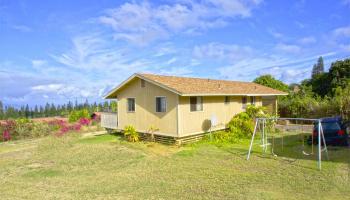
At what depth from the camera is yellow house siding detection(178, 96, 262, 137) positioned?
15.0m

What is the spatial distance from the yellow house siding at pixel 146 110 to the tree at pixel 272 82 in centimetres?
2067

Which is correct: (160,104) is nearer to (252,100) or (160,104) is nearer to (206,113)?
(206,113)

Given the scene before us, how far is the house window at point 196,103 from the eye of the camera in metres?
15.8

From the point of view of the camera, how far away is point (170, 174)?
31.2 ft

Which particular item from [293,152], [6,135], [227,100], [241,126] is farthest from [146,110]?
[6,135]

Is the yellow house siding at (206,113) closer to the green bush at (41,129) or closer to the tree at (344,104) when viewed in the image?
the tree at (344,104)

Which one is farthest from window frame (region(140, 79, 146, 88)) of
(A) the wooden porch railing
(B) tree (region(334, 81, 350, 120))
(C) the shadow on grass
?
(B) tree (region(334, 81, 350, 120))

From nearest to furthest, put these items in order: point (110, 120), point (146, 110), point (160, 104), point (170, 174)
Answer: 1. point (170, 174)
2. point (160, 104)
3. point (146, 110)
4. point (110, 120)

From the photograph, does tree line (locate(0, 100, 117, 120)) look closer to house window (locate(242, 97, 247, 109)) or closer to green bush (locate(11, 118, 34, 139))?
green bush (locate(11, 118, 34, 139))

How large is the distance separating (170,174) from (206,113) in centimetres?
760

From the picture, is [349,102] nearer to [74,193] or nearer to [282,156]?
[282,156]

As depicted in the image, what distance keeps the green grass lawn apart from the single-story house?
149cm

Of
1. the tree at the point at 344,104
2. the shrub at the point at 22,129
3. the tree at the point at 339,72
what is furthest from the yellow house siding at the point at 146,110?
the tree at the point at 339,72

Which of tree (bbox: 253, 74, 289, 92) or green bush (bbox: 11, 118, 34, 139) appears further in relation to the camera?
tree (bbox: 253, 74, 289, 92)
